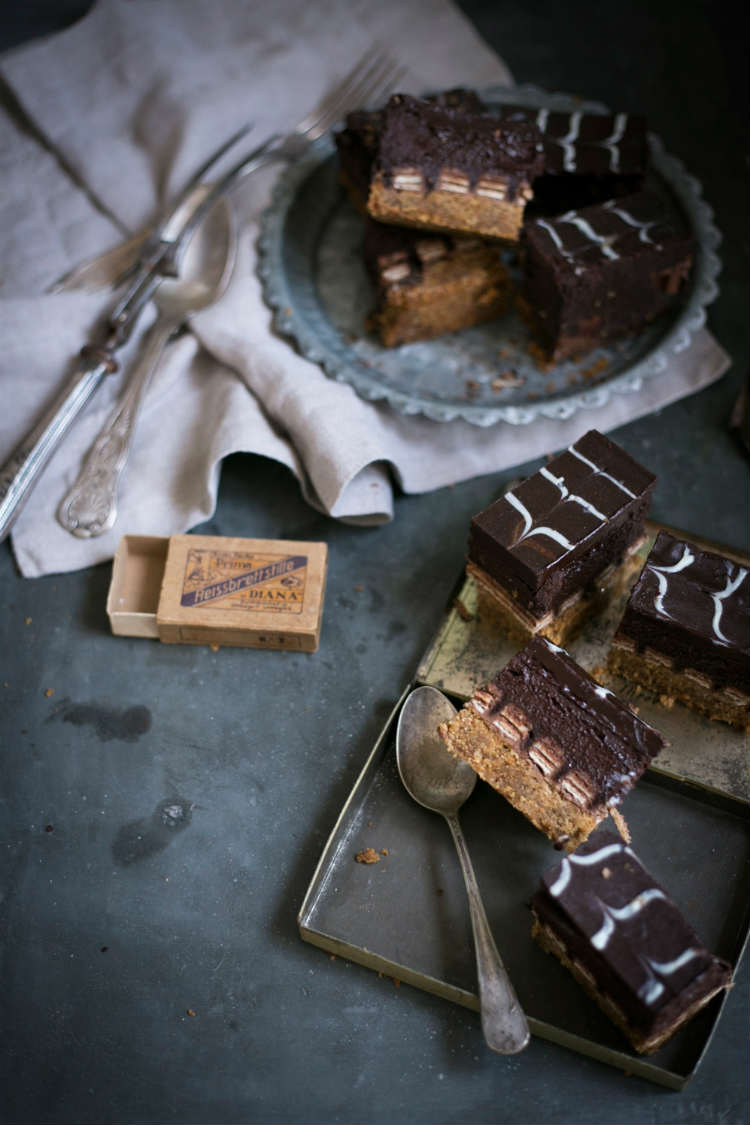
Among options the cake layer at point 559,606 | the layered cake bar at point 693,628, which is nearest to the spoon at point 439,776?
the cake layer at point 559,606

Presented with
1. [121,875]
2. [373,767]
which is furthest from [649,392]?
[121,875]

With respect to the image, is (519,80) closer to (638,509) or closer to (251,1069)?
(638,509)

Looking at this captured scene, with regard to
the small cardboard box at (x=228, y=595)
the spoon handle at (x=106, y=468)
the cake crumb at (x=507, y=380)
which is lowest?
the cake crumb at (x=507, y=380)

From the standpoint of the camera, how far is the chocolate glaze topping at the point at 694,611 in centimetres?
237

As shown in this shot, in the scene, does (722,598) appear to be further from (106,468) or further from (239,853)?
(106,468)

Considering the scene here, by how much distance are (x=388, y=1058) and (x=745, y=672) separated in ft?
3.96

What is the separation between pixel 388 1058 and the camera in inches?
86.7

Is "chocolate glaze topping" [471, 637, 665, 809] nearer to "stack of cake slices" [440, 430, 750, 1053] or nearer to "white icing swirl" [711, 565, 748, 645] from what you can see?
"stack of cake slices" [440, 430, 750, 1053]

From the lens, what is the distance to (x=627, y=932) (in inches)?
82.5

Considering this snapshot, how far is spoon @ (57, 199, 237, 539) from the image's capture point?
2973mm

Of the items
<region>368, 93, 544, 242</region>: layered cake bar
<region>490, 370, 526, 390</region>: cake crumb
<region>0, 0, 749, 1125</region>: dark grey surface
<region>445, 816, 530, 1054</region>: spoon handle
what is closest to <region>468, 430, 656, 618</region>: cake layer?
<region>0, 0, 749, 1125</region>: dark grey surface

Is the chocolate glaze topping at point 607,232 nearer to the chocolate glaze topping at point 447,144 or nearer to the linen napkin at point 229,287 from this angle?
the chocolate glaze topping at point 447,144

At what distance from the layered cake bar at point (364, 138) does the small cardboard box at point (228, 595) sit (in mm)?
1300

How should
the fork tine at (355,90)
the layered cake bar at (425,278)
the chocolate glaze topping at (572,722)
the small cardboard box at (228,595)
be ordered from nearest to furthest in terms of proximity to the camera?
the chocolate glaze topping at (572,722) → the small cardboard box at (228,595) → the layered cake bar at (425,278) → the fork tine at (355,90)
